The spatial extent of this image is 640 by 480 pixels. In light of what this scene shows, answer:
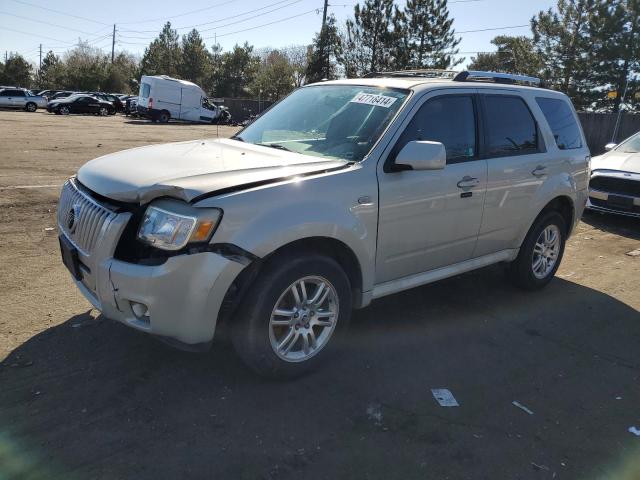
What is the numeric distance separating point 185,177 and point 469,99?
100 inches

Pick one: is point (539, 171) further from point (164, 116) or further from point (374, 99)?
point (164, 116)

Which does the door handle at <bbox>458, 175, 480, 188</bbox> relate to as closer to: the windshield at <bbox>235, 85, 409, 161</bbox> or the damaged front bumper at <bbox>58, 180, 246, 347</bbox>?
the windshield at <bbox>235, 85, 409, 161</bbox>

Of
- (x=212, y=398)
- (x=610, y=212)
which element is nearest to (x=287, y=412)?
(x=212, y=398)

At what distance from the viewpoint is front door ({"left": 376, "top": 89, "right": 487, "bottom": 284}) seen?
3859 mm

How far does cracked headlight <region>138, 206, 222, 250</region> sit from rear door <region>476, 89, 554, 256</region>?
255cm

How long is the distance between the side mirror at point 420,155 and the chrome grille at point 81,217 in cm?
189

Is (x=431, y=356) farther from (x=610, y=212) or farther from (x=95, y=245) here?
(x=610, y=212)

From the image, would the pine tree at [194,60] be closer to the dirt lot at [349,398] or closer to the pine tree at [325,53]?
the pine tree at [325,53]

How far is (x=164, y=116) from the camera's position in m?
36.0

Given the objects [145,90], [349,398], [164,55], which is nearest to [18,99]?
[145,90]

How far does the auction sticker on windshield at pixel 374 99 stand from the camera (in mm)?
4098

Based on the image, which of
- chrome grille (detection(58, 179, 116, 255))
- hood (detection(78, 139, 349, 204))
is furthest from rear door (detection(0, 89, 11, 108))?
chrome grille (detection(58, 179, 116, 255))

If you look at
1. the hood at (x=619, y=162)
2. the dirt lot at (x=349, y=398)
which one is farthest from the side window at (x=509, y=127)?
the hood at (x=619, y=162)

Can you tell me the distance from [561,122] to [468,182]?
189 cm
